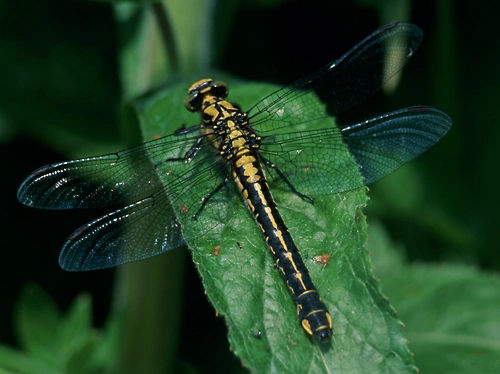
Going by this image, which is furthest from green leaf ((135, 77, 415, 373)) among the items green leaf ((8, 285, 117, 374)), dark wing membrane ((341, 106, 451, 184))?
green leaf ((8, 285, 117, 374))

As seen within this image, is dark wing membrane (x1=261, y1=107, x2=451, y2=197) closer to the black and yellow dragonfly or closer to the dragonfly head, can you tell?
the black and yellow dragonfly

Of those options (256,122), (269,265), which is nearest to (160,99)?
(256,122)

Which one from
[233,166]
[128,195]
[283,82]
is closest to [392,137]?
[233,166]

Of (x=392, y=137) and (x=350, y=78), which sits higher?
(x=350, y=78)

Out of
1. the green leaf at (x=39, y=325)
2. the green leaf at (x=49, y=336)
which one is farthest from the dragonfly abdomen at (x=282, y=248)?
the green leaf at (x=39, y=325)

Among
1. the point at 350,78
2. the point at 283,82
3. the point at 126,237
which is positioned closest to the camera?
the point at 126,237

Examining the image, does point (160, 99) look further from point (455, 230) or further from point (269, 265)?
point (455, 230)

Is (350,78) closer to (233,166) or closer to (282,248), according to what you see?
(233,166)

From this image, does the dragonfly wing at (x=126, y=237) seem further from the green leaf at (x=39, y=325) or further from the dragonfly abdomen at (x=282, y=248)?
the green leaf at (x=39, y=325)
